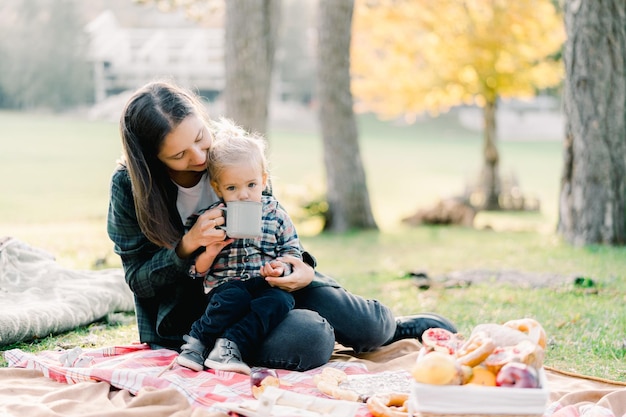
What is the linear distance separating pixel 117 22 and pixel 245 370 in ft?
115

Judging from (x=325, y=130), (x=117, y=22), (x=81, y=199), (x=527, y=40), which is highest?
(x=117, y=22)

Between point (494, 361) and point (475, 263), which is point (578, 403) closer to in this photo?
point (494, 361)

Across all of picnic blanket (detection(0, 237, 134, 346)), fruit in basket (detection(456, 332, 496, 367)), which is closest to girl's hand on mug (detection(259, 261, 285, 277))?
fruit in basket (detection(456, 332, 496, 367))

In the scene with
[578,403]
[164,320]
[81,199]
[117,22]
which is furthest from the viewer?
[117,22]

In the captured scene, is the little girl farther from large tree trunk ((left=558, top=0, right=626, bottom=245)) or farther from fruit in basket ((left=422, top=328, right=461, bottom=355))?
large tree trunk ((left=558, top=0, right=626, bottom=245))

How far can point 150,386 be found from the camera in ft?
10.0

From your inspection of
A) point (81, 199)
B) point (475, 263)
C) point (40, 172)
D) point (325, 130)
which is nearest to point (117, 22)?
point (40, 172)

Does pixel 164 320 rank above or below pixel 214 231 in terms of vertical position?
below

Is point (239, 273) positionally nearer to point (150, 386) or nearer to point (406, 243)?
point (150, 386)

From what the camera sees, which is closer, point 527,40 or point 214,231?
point 214,231

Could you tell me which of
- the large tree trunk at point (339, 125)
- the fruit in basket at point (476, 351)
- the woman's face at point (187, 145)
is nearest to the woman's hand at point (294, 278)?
the woman's face at point (187, 145)

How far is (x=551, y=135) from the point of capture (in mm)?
41688

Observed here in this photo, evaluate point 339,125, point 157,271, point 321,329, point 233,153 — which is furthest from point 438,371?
point 339,125

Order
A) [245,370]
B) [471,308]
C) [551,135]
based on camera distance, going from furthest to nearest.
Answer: [551,135]
[471,308]
[245,370]
